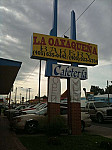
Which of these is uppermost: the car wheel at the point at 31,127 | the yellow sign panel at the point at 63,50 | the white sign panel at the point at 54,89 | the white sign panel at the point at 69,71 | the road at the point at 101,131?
the yellow sign panel at the point at 63,50

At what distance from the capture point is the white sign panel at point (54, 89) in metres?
9.55

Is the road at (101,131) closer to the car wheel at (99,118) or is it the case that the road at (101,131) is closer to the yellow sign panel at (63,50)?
the car wheel at (99,118)

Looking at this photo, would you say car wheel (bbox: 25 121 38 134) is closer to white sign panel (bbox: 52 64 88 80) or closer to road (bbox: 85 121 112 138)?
white sign panel (bbox: 52 64 88 80)

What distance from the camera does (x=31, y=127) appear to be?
980 centimetres

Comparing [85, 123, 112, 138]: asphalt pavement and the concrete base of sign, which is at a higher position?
the concrete base of sign

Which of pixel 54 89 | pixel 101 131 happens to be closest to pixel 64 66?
pixel 54 89

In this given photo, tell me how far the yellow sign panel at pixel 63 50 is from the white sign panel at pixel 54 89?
123cm

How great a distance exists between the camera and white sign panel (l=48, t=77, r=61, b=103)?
9.55 metres

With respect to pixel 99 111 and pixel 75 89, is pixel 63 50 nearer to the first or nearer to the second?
pixel 75 89

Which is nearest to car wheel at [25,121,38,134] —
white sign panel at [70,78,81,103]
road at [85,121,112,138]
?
white sign panel at [70,78,81,103]

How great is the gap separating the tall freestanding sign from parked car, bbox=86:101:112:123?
6.98m

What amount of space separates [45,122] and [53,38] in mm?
4732

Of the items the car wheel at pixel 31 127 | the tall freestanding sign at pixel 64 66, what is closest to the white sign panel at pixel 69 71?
the tall freestanding sign at pixel 64 66

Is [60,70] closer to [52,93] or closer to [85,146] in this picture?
[52,93]
